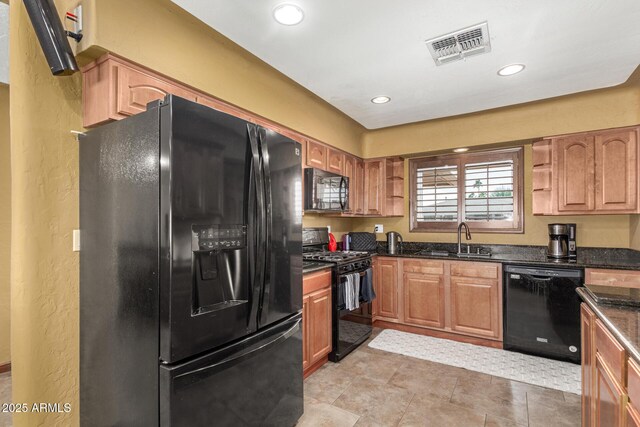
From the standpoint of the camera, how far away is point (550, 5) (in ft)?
6.02

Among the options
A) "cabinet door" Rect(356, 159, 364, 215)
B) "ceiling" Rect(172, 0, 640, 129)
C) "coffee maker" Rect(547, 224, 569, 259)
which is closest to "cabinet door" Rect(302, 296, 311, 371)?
"cabinet door" Rect(356, 159, 364, 215)

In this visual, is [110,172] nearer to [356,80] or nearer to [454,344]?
[356,80]

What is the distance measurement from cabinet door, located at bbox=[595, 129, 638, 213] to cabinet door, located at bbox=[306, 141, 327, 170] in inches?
106

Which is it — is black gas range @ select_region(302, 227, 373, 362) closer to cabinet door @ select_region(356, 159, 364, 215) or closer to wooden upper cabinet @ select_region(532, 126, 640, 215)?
cabinet door @ select_region(356, 159, 364, 215)

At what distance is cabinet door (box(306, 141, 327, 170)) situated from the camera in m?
3.28

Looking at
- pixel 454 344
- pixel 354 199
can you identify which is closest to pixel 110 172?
pixel 354 199

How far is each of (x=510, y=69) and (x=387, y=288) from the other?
2.57 metres

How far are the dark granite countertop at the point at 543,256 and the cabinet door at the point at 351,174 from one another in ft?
2.51

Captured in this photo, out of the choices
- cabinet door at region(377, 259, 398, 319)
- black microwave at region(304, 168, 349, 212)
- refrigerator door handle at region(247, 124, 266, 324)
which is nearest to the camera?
refrigerator door handle at region(247, 124, 266, 324)

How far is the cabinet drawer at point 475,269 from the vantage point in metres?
3.31

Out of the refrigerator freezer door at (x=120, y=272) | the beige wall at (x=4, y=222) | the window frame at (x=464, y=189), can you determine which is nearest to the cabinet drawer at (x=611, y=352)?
the refrigerator freezer door at (x=120, y=272)

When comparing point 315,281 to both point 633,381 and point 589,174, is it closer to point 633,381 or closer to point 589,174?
point 633,381

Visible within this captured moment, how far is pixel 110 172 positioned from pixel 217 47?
1.25 metres

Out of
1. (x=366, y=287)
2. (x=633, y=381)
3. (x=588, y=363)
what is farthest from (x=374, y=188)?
(x=633, y=381)
